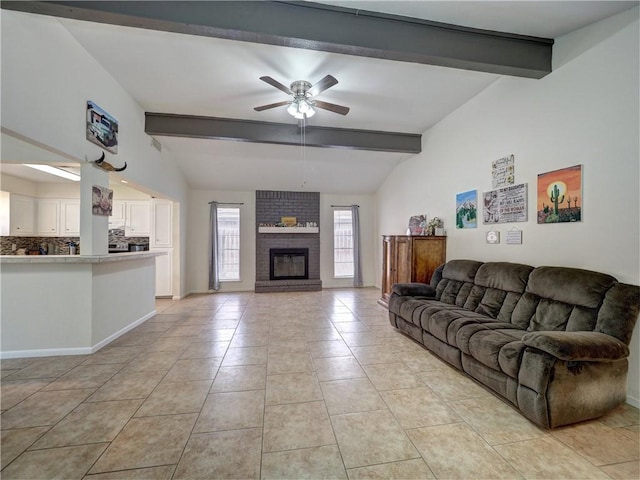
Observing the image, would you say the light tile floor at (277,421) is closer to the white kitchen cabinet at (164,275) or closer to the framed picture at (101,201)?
the framed picture at (101,201)

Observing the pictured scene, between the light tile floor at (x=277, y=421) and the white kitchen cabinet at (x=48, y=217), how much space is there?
146 inches

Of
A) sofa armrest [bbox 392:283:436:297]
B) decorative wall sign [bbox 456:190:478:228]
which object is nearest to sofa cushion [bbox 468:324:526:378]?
sofa armrest [bbox 392:283:436:297]

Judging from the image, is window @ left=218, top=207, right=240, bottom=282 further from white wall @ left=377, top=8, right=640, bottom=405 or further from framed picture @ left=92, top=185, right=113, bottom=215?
white wall @ left=377, top=8, right=640, bottom=405

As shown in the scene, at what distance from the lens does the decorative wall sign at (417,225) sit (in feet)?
15.7

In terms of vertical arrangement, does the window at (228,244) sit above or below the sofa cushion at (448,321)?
above

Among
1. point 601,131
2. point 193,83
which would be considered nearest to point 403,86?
point 601,131

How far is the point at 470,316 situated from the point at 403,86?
9.42 feet

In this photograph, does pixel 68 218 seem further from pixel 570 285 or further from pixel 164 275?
pixel 570 285

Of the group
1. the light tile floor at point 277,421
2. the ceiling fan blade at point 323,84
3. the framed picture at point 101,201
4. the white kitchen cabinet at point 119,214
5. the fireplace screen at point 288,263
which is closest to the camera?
the light tile floor at point 277,421

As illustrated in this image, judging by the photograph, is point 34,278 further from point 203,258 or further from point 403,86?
point 403,86

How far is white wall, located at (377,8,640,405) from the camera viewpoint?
209cm

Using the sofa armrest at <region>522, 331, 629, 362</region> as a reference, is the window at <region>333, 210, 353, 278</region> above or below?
above

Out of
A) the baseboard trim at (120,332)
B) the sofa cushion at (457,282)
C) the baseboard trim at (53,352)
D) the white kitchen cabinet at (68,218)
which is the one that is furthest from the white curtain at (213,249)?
the sofa cushion at (457,282)

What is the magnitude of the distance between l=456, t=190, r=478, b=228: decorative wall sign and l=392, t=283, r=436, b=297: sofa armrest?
1078 mm
